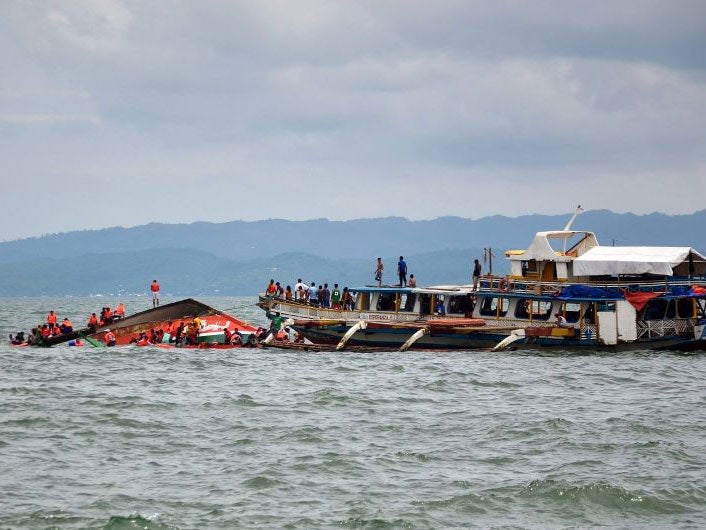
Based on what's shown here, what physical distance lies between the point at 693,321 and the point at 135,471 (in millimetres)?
31860

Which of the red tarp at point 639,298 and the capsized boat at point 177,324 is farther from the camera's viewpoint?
the capsized boat at point 177,324

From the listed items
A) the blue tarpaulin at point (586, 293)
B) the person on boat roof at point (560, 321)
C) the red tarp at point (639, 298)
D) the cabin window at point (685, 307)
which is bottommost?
the person on boat roof at point (560, 321)

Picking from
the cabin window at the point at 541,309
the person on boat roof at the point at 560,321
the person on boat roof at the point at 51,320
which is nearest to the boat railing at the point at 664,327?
the person on boat roof at the point at 560,321

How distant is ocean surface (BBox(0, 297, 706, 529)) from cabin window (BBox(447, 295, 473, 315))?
6.98m

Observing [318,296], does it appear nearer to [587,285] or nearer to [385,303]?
[385,303]

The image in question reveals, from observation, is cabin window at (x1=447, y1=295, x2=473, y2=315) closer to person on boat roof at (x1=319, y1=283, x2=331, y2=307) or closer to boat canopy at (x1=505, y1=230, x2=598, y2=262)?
boat canopy at (x1=505, y1=230, x2=598, y2=262)

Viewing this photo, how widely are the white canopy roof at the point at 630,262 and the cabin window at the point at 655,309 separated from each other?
4.72 ft

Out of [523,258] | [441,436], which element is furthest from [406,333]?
[441,436]

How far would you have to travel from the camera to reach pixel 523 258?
53.4 metres

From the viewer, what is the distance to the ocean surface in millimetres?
23469

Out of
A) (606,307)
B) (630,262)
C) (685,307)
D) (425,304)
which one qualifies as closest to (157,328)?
(425,304)

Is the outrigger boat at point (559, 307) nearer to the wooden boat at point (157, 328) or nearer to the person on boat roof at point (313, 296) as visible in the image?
the person on boat roof at point (313, 296)

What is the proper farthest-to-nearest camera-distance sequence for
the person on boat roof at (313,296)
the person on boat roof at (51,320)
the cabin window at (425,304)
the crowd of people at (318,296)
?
the person on boat roof at (313,296) < the person on boat roof at (51,320) < the crowd of people at (318,296) < the cabin window at (425,304)

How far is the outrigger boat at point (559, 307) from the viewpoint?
49.9m
